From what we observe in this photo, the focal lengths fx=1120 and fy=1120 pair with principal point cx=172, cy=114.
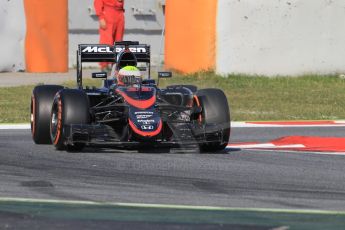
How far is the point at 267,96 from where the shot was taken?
60.4 feet

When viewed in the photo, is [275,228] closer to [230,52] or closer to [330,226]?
[330,226]

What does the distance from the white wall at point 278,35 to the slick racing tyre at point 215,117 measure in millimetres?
8242

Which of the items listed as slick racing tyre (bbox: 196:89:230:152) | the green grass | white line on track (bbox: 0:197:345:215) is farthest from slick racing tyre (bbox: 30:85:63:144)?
white line on track (bbox: 0:197:345:215)

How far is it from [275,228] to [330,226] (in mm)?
385

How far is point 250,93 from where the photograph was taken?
61.5ft

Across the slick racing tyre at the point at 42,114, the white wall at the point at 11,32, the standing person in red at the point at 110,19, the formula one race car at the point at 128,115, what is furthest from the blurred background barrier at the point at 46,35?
Result: the slick racing tyre at the point at 42,114

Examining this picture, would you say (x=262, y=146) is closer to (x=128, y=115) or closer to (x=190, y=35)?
(x=128, y=115)

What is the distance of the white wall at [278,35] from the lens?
19.7 metres

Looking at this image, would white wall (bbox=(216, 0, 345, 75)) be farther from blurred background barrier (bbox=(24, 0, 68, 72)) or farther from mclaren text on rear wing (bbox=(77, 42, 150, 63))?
mclaren text on rear wing (bbox=(77, 42, 150, 63))

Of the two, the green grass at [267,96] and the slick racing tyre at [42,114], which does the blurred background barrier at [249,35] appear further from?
the slick racing tyre at [42,114]

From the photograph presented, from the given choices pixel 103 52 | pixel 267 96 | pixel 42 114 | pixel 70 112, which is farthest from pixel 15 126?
pixel 267 96

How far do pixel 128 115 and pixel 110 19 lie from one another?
9529 mm

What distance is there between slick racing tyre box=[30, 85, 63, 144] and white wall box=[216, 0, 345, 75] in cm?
813

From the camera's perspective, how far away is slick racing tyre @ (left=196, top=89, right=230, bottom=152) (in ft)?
36.7
